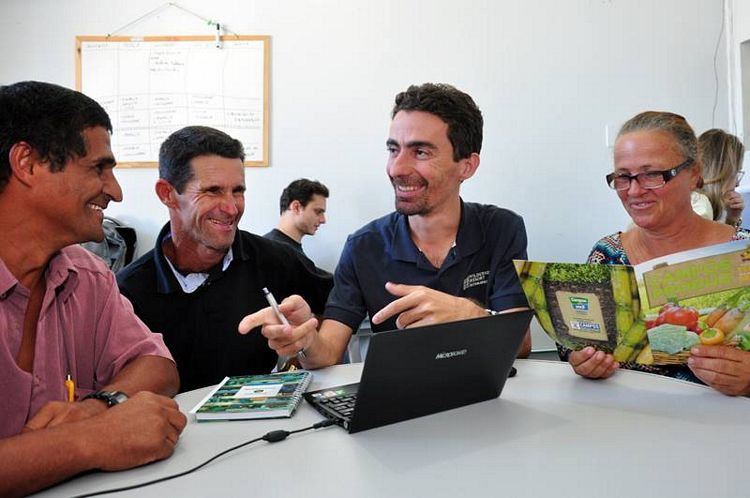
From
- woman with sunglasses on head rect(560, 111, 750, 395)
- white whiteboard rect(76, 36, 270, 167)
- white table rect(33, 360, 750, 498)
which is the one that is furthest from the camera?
white whiteboard rect(76, 36, 270, 167)

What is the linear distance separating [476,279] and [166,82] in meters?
2.31

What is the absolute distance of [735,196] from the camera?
8.20ft

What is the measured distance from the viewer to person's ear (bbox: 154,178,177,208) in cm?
178

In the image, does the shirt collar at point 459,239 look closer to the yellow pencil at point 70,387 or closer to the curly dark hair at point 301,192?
the yellow pencil at point 70,387

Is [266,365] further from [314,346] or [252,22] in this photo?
[252,22]

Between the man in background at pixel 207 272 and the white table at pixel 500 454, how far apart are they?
61cm

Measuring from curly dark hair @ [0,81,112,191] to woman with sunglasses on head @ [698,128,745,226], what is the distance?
2431 millimetres

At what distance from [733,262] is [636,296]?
0.16m

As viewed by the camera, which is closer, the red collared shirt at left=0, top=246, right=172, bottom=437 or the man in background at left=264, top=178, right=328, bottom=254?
the red collared shirt at left=0, top=246, right=172, bottom=437

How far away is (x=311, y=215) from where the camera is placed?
2.81m

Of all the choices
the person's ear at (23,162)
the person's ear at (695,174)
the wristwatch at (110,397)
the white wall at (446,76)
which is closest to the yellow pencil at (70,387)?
the wristwatch at (110,397)

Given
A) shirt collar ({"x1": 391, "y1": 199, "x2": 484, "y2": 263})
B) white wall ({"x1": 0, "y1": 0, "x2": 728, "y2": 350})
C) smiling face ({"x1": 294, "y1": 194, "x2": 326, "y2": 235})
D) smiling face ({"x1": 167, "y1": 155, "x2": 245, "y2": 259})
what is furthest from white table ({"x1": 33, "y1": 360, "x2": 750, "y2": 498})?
white wall ({"x1": 0, "y1": 0, "x2": 728, "y2": 350})

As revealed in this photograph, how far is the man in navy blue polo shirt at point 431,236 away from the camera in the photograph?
159 centimetres

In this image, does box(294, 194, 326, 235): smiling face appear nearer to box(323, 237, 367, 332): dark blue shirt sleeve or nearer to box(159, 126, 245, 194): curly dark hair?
box(159, 126, 245, 194): curly dark hair
